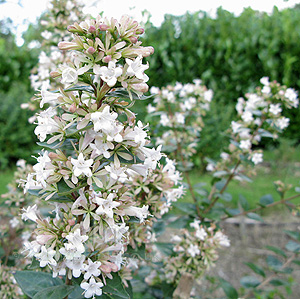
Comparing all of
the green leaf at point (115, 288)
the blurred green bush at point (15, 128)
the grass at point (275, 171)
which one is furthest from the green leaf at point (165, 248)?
the blurred green bush at point (15, 128)

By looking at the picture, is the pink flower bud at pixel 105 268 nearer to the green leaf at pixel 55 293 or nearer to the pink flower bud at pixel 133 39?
the green leaf at pixel 55 293

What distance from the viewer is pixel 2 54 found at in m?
6.11

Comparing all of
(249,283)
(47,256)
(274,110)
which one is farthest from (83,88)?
(249,283)

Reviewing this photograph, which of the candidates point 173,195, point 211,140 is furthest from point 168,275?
point 211,140

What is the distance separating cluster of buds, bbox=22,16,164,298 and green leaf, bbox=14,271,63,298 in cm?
21

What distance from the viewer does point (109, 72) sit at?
858 millimetres

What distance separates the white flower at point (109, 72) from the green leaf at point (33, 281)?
0.71 meters

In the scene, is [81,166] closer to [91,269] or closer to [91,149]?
[91,149]

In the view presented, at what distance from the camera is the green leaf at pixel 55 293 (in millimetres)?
935

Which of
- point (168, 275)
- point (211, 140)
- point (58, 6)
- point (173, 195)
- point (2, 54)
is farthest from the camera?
point (2, 54)

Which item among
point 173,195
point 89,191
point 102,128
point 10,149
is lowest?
point 10,149

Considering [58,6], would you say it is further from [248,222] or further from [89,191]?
[248,222]

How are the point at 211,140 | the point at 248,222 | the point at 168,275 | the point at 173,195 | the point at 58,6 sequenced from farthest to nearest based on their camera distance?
the point at 211,140
the point at 248,222
the point at 58,6
the point at 168,275
the point at 173,195

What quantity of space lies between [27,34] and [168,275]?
617cm
